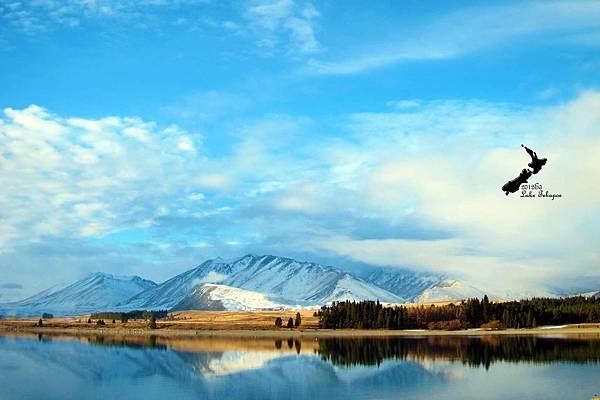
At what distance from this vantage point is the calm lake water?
76.9 metres

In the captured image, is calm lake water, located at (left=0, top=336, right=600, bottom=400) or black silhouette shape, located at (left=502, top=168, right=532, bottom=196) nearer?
black silhouette shape, located at (left=502, top=168, right=532, bottom=196)

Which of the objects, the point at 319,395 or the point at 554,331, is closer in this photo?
the point at 319,395

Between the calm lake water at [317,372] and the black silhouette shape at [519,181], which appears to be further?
the calm lake water at [317,372]

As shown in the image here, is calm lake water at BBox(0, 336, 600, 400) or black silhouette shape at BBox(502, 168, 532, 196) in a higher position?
black silhouette shape at BBox(502, 168, 532, 196)

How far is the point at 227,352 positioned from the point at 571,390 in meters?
86.1

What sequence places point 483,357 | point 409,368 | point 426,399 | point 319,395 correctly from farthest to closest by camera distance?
point 483,357
point 409,368
point 319,395
point 426,399

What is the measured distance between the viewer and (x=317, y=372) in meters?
100

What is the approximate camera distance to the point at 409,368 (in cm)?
10125

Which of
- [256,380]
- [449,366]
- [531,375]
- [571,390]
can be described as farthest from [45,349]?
[571,390]

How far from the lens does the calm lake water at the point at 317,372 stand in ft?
252

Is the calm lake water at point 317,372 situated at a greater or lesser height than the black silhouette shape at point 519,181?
lesser

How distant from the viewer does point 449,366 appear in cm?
10275

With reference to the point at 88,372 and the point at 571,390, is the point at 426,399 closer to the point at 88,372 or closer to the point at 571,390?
the point at 571,390

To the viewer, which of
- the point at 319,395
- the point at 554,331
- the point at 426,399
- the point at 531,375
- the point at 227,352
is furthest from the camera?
the point at 554,331
